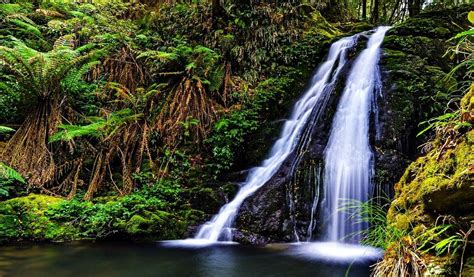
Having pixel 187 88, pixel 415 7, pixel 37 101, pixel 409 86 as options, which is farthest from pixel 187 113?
pixel 415 7

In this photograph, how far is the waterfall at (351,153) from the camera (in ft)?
17.2

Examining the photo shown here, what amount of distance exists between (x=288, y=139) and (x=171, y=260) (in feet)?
11.1

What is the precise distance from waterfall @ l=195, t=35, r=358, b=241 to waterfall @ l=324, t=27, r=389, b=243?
0.59 metres

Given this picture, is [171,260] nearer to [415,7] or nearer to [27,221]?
[27,221]

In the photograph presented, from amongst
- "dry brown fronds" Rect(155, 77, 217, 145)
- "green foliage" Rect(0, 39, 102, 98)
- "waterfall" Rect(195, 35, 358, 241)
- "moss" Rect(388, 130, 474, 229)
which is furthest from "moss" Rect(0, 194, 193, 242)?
"moss" Rect(388, 130, 474, 229)

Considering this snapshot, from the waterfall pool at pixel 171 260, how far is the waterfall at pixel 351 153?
0.51 meters

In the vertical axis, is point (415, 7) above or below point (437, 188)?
above

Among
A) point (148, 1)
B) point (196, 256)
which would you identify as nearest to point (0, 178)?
point (196, 256)

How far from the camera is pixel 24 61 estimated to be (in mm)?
6531

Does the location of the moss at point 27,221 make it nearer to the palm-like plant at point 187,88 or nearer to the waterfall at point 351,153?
the palm-like plant at point 187,88

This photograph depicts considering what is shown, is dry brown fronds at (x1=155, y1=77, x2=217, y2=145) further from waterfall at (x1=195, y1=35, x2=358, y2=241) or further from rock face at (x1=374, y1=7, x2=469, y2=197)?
rock face at (x1=374, y1=7, x2=469, y2=197)

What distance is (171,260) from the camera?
4.47 metres

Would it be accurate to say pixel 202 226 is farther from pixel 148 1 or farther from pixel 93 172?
pixel 148 1

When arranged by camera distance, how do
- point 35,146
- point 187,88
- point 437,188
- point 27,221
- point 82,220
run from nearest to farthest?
1. point 437,188
2. point 27,221
3. point 82,220
4. point 35,146
5. point 187,88
